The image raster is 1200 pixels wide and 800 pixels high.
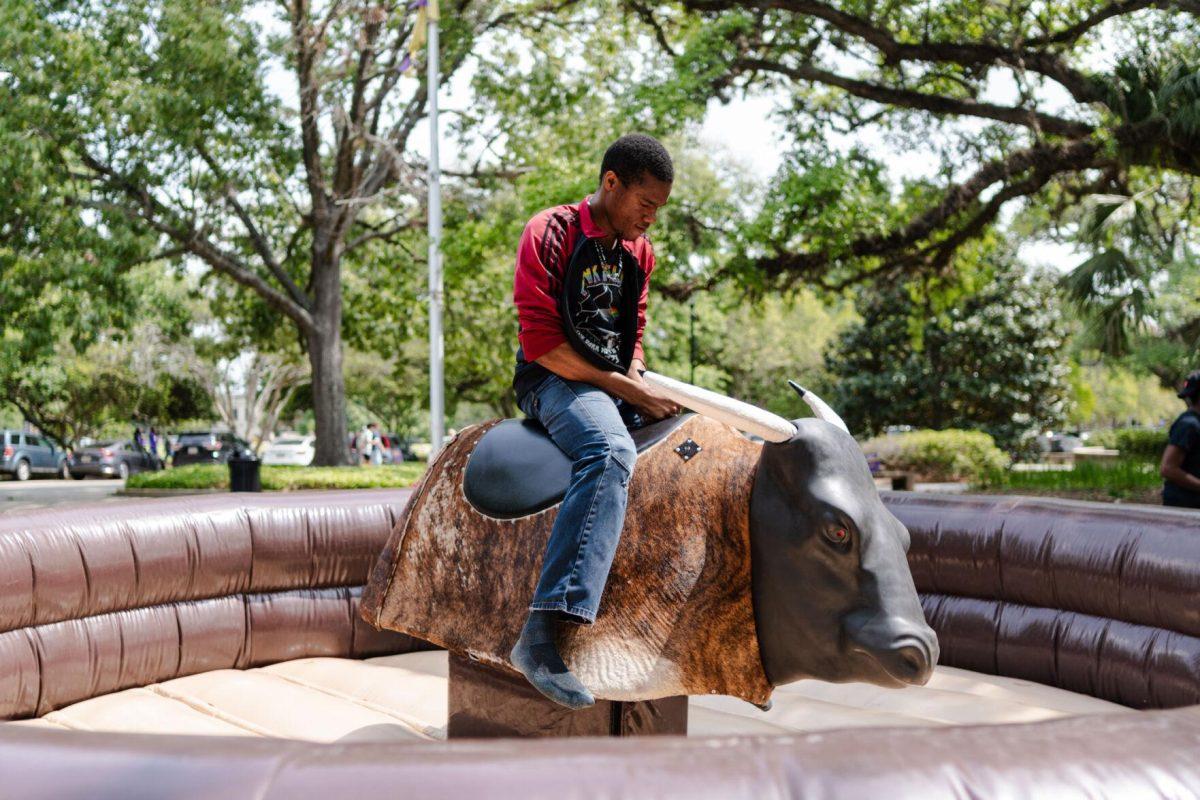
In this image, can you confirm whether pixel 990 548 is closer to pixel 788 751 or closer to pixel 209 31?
pixel 788 751

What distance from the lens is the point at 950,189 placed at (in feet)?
47.1

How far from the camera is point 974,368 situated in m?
26.3

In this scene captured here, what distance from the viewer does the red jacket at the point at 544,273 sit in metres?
3.23

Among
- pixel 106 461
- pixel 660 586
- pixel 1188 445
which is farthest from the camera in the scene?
pixel 106 461

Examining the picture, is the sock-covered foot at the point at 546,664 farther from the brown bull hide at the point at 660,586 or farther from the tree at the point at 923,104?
the tree at the point at 923,104

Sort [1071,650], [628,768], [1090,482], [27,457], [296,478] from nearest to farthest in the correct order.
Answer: [628,768]
[1071,650]
[1090,482]
[296,478]
[27,457]

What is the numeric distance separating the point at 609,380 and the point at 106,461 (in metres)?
36.8

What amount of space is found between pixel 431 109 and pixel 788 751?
15.6 m

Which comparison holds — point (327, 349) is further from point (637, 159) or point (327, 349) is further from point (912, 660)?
point (912, 660)

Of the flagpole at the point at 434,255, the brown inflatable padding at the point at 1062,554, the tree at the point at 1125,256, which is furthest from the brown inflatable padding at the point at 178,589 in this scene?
the tree at the point at 1125,256

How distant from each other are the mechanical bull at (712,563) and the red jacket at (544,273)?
0.34 meters

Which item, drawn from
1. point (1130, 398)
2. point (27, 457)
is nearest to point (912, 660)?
point (27, 457)

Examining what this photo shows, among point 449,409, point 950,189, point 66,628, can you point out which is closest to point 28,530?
point 66,628

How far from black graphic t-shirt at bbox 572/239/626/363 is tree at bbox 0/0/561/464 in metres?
14.3
